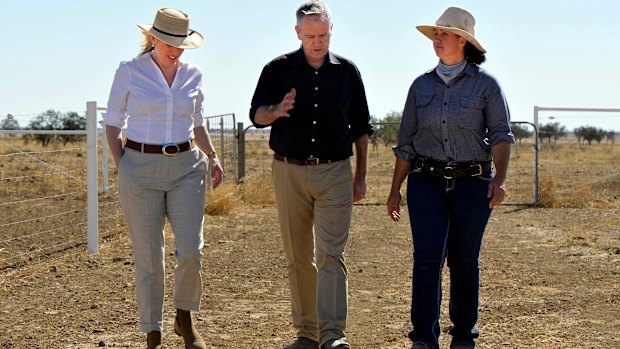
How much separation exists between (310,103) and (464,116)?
93cm

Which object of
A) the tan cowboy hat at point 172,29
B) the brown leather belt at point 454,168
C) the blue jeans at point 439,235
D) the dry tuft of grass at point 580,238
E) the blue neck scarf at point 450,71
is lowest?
the dry tuft of grass at point 580,238

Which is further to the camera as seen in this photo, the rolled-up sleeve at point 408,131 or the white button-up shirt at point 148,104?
the rolled-up sleeve at point 408,131

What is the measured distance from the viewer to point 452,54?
5.86m

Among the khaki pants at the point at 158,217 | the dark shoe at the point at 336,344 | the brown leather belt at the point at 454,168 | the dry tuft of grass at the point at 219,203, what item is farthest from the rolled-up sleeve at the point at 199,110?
the dry tuft of grass at the point at 219,203

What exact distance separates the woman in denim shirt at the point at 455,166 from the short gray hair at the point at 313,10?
0.64 m

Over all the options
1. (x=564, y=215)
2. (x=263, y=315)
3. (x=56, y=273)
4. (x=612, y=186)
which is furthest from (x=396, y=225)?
(x=612, y=186)

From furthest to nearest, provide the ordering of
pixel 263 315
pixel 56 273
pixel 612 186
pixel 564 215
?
pixel 612 186 → pixel 564 215 → pixel 56 273 → pixel 263 315

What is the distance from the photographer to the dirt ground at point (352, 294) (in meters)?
6.75

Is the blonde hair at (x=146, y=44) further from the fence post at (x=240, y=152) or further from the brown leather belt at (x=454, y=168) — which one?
the fence post at (x=240, y=152)

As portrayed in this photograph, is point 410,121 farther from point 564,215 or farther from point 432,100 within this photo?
point 564,215

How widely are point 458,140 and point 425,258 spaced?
70 cm

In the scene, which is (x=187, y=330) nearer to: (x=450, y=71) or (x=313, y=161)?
(x=313, y=161)

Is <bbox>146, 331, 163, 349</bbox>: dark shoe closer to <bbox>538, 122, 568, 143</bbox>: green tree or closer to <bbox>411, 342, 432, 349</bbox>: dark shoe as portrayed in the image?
<bbox>411, 342, 432, 349</bbox>: dark shoe

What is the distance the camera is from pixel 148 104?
580 centimetres
